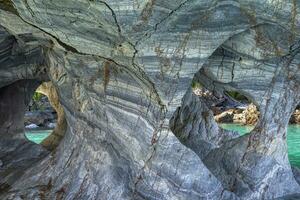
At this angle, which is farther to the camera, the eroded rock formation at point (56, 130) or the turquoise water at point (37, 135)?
the turquoise water at point (37, 135)

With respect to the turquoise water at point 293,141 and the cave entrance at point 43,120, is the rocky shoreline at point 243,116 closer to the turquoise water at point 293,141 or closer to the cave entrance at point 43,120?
the turquoise water at point 293,141

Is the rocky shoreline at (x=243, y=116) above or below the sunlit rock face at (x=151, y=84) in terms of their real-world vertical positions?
below

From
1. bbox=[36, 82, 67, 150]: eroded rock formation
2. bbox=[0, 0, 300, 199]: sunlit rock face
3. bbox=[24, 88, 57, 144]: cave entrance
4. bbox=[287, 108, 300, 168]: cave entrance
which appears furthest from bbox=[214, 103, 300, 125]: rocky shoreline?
bbox=[0, 0, 300, 199]: sunlit rock face

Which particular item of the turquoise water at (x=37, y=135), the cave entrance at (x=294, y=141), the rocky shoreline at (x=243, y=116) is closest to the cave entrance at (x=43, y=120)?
the turquoise water at (x=37, y=135)

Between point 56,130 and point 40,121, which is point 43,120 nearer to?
point 40,121

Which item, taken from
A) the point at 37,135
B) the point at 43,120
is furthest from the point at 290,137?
the point at 43,120

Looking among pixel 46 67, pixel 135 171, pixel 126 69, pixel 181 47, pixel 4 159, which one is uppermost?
pixel 181 47

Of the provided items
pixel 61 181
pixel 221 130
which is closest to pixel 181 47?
pixel 61 181

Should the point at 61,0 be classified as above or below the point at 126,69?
above

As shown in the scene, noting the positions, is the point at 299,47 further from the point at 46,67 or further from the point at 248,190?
the point at 46,67
